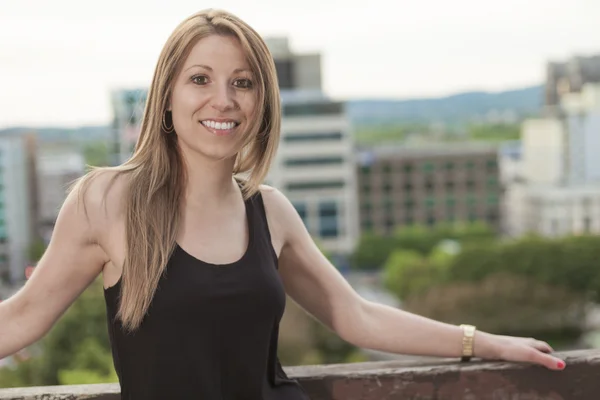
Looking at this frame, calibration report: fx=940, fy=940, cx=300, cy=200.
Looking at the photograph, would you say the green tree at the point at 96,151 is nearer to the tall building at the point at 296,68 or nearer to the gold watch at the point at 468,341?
the tall building at the point at 296,68

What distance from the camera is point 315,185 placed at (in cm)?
7550

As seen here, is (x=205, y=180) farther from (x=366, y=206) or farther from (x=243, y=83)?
(x=366, y=206)

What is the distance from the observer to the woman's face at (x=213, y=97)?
7.04 feet

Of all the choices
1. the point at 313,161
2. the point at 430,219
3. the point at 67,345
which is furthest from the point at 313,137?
the point at 67,345

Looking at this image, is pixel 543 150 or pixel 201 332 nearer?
pixel 201 332

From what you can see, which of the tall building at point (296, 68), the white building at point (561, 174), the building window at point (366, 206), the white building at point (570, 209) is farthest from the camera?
the tall building at point (296, 68)

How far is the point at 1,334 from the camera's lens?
2141 millimetres

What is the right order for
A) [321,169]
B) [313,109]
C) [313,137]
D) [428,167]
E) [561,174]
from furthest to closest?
[561,174] < [428,167] < [321,169] < [313,109] < [313,137]

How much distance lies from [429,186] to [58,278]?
255 ft

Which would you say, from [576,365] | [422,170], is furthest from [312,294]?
[422,170]

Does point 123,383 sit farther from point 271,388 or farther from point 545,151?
point 545,151

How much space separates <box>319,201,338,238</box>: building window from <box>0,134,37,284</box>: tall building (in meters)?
23.1

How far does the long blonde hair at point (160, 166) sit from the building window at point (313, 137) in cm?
7094

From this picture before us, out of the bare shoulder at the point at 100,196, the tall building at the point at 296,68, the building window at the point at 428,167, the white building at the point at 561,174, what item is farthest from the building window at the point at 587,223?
the bare shoulder at the point at 100,196
